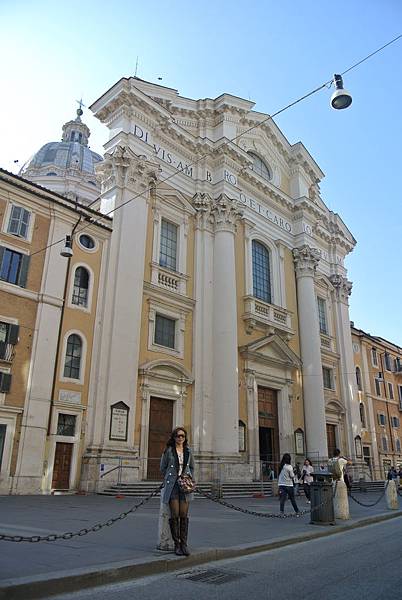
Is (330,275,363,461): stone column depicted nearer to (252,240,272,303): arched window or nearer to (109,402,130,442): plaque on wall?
(252,240,272,303): arched window

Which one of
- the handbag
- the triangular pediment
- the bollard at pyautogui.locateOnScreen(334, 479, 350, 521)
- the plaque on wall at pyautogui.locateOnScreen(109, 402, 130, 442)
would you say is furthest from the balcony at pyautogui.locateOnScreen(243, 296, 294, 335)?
the handbag

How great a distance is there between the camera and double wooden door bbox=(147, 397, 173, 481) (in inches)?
749

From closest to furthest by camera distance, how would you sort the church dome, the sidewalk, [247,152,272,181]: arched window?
the sidewalk < [247,152,272,181]: arched window < the church dome

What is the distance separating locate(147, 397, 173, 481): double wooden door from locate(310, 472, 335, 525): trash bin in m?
9.46

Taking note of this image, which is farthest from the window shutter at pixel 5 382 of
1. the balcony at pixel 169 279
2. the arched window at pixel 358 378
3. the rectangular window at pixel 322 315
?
the arched window at pixel 358 378

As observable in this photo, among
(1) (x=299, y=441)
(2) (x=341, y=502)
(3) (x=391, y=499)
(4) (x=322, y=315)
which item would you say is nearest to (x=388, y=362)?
(4) (x=322, y=315)

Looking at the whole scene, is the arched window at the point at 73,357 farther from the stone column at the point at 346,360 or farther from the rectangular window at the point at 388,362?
the rectangular window at the point at 388,362

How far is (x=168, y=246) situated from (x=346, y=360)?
1504cm

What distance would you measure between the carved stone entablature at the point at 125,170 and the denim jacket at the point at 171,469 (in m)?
15.8

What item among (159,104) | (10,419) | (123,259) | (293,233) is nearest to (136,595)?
(10,419)

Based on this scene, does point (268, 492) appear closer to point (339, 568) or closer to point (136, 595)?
point (339, 568)

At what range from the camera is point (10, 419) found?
1502 centimetres

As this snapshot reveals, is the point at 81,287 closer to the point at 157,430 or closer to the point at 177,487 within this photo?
the point at 157,430

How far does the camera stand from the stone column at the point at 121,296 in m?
17.6
